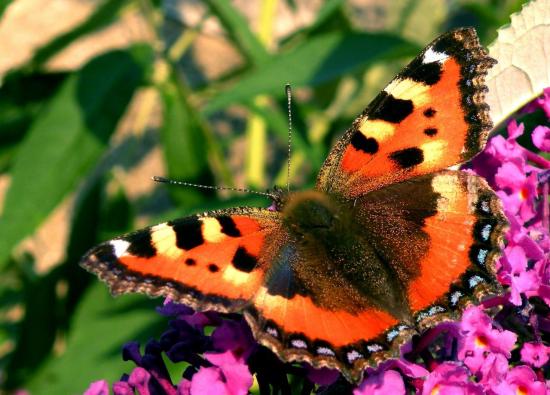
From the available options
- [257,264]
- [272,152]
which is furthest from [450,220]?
[272,152]

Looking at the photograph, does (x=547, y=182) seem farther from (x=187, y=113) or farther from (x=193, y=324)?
(x=187, y=113)

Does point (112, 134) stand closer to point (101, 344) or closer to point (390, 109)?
point (101, 344)

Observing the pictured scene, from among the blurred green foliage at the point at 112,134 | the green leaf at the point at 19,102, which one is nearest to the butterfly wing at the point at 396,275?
the blurred green foliage at the point at 112,134

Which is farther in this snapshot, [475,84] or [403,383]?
[475,84]

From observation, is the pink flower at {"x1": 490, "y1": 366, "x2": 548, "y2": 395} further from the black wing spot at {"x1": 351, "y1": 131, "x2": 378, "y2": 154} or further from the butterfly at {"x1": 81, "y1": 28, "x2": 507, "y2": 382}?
the black wing spot at {"x1": 351, "y1": 131, "x2": 378, "y2": 154}

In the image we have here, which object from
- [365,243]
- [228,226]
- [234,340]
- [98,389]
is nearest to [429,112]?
[365,243]

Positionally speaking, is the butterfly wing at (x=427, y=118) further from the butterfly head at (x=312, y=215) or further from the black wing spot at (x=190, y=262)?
the black wing spot at (x=190, y=262)
